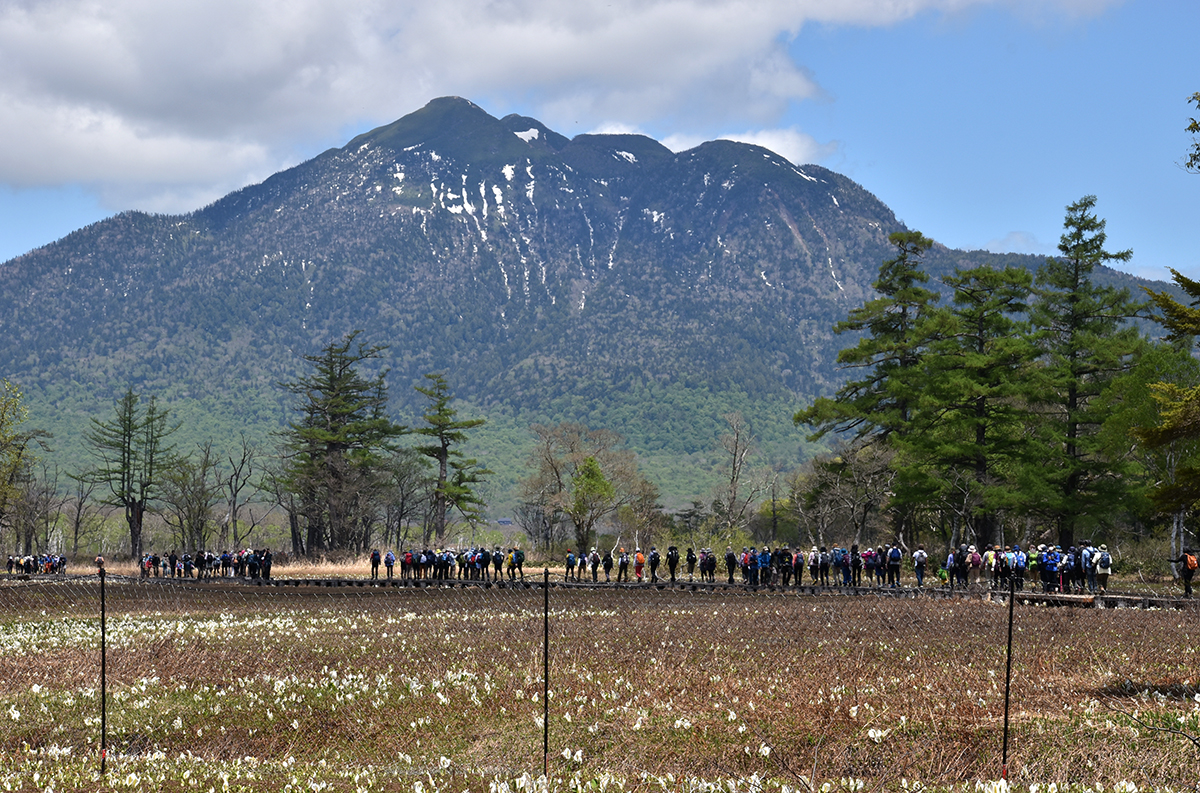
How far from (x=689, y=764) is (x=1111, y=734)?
4990 millimetres

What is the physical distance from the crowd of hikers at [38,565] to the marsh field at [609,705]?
3361cm

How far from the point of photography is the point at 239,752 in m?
12.2

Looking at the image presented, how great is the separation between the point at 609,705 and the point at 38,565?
56.8m

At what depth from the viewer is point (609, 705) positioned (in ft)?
44.5

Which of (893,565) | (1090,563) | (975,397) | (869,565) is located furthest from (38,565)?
(1090,563)

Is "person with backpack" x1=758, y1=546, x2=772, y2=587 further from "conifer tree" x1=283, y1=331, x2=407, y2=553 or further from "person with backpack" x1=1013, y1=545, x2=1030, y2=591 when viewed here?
"conifer tree" x1=283, y1=331, x2=407, y2=553

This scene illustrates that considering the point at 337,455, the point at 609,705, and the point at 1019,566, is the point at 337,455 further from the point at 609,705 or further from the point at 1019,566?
the point at 609,705

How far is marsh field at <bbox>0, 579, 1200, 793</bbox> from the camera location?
1035 centimetres

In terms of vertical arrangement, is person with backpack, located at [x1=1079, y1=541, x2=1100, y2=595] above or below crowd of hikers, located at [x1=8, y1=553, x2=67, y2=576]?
above

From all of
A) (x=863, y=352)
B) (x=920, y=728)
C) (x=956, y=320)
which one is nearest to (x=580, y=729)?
(x=920, y=728)

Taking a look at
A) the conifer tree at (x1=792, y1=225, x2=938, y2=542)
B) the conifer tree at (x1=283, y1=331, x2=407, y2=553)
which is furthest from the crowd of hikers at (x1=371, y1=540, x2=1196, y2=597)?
the conifer tree at (x1=283, y1=331, x2=407, y2=553)

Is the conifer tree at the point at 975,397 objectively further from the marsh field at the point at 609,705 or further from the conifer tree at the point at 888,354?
the marsh field at the point at 609,705

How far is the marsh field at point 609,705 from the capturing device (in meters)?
10.4

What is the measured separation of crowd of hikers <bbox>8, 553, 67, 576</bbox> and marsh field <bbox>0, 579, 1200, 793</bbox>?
3361 cm
